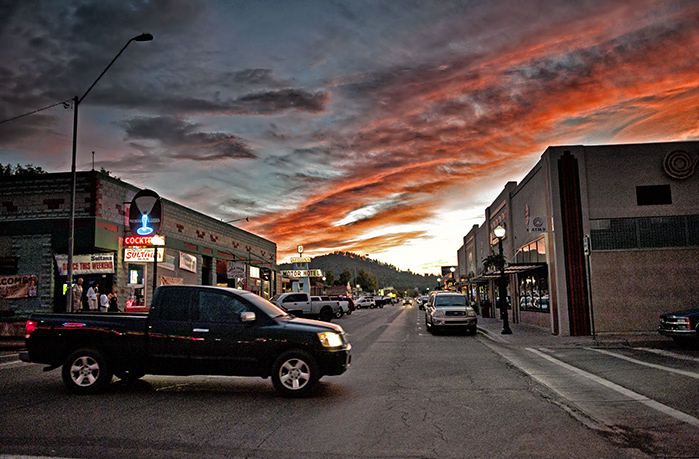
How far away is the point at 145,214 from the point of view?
2644 cm

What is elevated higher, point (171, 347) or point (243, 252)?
point (243, 252)

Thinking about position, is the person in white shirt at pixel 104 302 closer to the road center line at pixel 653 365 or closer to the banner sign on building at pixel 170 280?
the banner sign on building at pixel 170 280

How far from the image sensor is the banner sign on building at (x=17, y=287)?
81.0 ft

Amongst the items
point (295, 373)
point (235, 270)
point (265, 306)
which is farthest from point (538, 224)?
point (235, 270)

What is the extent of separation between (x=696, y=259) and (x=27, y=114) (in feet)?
90.1

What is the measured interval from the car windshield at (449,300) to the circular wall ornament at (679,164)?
375 inches

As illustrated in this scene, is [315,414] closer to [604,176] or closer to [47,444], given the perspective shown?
[47,444]

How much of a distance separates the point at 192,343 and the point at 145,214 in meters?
19.7

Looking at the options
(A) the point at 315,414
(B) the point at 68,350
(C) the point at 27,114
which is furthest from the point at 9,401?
(C) the point at 27,114

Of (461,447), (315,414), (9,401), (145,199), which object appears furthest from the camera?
(145,199)

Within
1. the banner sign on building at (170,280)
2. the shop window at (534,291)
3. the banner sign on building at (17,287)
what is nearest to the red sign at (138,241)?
the banner sign on building at (170,280)

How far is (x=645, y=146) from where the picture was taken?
20.5m

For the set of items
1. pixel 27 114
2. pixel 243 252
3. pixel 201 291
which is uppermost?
pixel 27 114

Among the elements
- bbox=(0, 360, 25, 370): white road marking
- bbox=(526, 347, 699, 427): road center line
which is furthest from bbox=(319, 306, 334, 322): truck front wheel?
bbox=(526, 347, 699, 427): road center line
